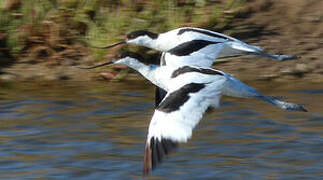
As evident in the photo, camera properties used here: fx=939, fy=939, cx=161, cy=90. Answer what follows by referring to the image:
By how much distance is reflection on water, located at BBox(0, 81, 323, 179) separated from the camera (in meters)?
6.61

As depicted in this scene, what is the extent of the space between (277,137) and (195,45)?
3.11 ft

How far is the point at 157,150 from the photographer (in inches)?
222

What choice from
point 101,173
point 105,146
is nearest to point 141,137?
point 105,146

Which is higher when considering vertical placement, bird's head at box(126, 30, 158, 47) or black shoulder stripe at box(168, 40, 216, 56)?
black shoulder stripe at box(168, 40, 216, 56)

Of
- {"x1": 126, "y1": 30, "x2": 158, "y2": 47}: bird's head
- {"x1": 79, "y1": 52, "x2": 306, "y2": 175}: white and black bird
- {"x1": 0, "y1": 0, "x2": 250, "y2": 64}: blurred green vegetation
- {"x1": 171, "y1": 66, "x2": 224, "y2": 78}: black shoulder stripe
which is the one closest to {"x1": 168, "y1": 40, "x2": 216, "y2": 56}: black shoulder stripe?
{"x1": 79, "y1": 52, "x2": 306, "y2": 175}: white and black bird

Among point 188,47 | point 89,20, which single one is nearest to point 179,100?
point 188,47

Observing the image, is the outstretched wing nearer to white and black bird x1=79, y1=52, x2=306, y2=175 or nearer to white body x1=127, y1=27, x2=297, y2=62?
white and black bird x1=79, y1=52, x2=306, y2=175

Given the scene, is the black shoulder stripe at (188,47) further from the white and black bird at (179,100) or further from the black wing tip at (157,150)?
the black wing tip at (157,150)

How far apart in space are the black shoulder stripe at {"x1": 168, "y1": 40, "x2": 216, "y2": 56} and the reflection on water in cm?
65

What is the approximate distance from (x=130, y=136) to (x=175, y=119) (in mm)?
1519

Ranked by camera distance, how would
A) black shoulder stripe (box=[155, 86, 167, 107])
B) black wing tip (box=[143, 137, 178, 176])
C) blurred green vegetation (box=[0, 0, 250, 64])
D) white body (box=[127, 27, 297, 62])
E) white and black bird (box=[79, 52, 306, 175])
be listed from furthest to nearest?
blurred green vegetation (box=[0, 0, 250, 64]) < white body (box=[127, 27, 297, 62]) < black shoulder stripe (box=[155, 86, 167, 107]) < white and black bird (box=[79, 52, 306, 175]) < black wing tip (box=[143, 137, 178, 176])

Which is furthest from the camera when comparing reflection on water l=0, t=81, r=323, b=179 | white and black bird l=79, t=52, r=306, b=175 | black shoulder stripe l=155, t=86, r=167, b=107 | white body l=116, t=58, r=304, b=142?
black shoulder stripe l=155, t=86, r=167, b=107

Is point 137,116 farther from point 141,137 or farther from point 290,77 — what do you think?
point 290,77

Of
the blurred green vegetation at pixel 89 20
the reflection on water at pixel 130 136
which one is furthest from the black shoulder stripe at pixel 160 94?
the blurred green vegetation at pixel 89 20
